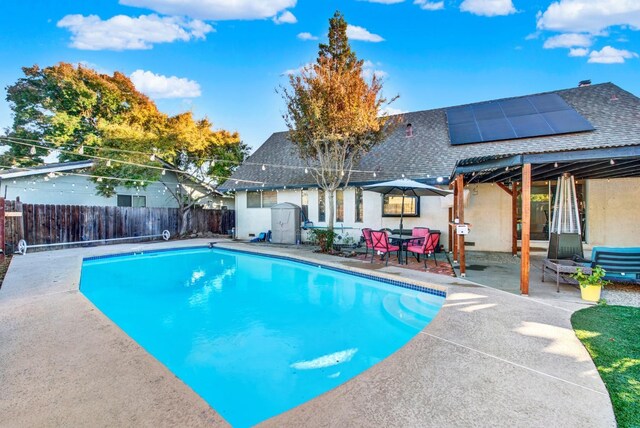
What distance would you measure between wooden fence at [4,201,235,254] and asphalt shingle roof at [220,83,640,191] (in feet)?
11.1

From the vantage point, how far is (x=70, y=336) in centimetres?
345

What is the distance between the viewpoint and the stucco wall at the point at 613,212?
348 inches

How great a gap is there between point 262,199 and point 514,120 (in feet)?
36.8

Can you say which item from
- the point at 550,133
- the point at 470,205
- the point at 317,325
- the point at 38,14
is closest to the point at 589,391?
the point at 317,325

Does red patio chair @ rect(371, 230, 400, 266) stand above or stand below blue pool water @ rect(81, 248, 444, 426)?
above

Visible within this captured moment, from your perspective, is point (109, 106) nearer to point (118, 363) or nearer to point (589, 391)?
point (118, 363)

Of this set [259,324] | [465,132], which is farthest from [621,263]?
[465,132]

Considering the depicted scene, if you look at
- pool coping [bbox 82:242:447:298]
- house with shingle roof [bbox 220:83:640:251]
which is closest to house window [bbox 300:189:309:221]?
house with shingle roof [bbox 220:83:640:251]

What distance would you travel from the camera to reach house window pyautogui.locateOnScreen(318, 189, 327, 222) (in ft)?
42.6

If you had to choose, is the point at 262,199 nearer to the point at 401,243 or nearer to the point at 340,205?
the point at 340,205

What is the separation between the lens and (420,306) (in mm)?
5598

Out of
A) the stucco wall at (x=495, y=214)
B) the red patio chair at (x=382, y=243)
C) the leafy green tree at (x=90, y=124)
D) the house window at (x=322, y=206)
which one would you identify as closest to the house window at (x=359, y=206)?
the stucco wall at (x=495, y=214)

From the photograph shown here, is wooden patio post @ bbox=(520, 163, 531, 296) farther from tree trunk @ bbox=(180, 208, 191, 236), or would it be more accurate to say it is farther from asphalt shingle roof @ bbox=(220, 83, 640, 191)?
tree trunk @ bbox=(180, 208, 191, 236)

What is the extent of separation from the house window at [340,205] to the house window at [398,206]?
1.75 m
